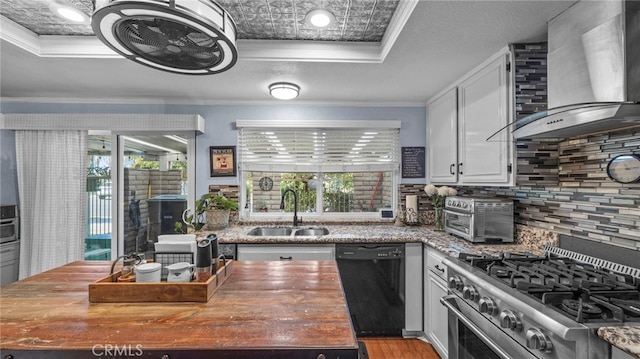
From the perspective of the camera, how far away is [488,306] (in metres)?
1.31

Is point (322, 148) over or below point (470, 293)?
over

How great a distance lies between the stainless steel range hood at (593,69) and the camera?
117 centimetres

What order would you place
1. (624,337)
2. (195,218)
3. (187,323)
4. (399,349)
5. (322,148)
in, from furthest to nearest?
(322,148) < (195,218) < (399,349) < (187,323) < (624,337)

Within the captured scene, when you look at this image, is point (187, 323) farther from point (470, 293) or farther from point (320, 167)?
point (320, 167)

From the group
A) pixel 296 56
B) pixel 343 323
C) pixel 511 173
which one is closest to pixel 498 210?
pixel 511 173

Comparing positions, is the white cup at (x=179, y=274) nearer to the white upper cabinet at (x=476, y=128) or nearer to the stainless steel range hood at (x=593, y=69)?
the stainless steel range hood at (x=593, y=69)

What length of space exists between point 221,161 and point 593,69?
2967mm

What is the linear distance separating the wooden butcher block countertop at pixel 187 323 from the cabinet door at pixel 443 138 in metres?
1.76

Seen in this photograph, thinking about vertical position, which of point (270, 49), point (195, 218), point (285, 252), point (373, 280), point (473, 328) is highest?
point (270, 49)

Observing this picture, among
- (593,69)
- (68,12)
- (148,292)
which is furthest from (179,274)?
(593,69)

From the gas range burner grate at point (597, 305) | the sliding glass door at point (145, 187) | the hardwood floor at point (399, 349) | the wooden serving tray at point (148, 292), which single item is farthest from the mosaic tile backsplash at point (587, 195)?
the sliding glass door at point (145, 187)

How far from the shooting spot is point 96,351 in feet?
2.75

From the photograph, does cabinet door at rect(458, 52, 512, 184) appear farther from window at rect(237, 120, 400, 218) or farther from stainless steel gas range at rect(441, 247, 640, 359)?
window at rect(237, 120, 400, 218)

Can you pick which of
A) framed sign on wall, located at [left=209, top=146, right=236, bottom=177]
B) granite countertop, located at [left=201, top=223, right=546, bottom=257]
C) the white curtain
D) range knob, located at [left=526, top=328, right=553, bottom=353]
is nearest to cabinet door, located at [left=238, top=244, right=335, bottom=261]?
granite countertop, located at [left=201, top=223, right=546, bottom=257]
